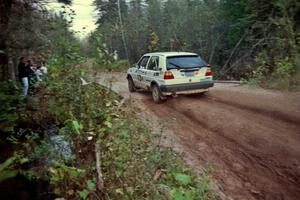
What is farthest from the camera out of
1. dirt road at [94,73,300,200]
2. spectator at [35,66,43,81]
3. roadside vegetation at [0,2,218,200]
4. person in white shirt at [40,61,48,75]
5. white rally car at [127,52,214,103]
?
person in white shirt at [40,61,48,75]

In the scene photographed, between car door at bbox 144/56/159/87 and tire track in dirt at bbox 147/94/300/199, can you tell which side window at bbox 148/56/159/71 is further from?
tire track in dirt at bbox 147/94/300/199

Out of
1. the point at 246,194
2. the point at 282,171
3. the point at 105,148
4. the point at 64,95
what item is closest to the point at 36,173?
the point at 105,148

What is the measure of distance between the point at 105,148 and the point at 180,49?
23461 millimetres

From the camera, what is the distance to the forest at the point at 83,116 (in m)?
5.25

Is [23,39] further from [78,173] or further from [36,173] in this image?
[78,173]

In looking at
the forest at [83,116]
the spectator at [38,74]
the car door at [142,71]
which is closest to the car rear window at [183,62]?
the car door at [142,71]

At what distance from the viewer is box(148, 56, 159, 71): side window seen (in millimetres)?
11469

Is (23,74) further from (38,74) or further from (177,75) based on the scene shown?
(177,75)

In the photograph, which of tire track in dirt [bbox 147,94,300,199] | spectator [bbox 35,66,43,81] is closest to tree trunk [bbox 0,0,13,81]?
spectator [bbox 35,66,43,81]

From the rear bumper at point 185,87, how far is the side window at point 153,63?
0.95m

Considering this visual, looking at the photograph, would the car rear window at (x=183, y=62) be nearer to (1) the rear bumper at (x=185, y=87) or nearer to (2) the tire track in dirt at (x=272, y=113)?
(1) the rear bumper at (x=185, y=87)

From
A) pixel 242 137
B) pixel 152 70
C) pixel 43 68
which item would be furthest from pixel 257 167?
pixel 43 68

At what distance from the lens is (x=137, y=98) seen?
12.8 m

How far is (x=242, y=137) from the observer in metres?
7.20
